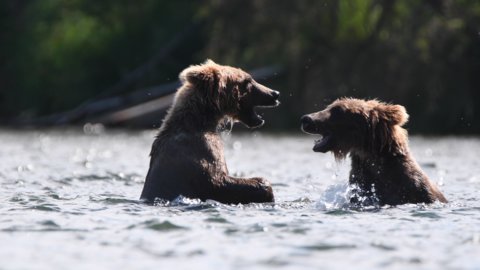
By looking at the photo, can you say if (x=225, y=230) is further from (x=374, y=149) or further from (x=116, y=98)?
(x=116, y=98)

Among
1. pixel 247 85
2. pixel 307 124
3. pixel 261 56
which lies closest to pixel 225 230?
pixel 307 124

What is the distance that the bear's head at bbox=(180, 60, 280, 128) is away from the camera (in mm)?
10812

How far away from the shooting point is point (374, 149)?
10.6 meters

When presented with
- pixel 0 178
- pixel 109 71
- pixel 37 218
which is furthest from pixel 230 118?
pixel 109 71

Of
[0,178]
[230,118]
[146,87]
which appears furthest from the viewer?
[146,87]

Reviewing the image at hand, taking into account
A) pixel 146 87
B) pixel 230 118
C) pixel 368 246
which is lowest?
pixel 368 246

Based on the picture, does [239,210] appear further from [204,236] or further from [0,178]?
[0,178]

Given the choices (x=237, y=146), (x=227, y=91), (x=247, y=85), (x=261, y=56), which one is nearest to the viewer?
(x=227, y=91)

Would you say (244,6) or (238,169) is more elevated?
(244,6)

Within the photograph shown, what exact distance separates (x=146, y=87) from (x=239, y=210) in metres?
30.5

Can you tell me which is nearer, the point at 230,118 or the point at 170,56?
the point at 230,118

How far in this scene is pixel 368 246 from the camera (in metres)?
7.94

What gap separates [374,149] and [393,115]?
41cm

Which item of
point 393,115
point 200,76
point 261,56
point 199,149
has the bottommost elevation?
point 199,149
